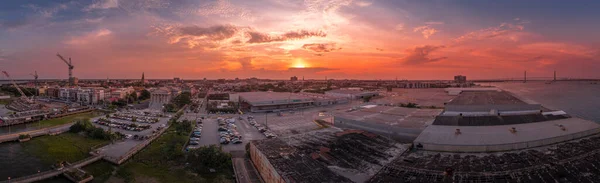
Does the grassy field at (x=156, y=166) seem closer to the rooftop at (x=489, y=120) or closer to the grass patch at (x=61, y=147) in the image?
the grass patch at (x=61, y=147)

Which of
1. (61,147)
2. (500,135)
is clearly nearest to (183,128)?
(61,147)

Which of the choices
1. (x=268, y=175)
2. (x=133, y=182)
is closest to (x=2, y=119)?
(x=133, y=182)

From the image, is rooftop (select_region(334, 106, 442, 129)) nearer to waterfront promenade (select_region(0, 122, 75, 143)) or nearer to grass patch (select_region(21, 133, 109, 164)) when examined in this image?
grass patch (select_region(21, 133, 109, 164))

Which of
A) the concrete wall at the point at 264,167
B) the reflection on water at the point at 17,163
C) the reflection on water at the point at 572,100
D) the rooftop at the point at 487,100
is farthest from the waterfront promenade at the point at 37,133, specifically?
the reflection on water at the point at 572,100

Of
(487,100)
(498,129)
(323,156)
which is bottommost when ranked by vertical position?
(323,156)

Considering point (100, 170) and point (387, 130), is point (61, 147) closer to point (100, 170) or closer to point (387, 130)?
point (100, 170)

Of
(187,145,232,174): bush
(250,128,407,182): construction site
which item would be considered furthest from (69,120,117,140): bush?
(250,128,407,182): construction site
